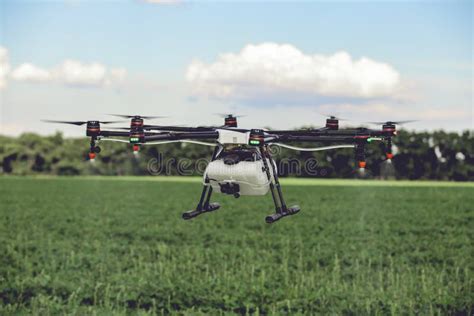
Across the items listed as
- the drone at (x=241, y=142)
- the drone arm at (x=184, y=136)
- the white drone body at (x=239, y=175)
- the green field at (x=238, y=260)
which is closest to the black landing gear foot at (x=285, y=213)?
the drone at (x=241, y=142)

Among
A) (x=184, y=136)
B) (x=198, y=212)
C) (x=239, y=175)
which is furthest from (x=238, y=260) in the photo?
(x=184, y=136)

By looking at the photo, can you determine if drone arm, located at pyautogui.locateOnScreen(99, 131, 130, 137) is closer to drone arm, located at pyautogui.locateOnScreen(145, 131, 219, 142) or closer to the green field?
drone arm, located at pyautogui.locateOnScreen(145, 131, 219, 142)

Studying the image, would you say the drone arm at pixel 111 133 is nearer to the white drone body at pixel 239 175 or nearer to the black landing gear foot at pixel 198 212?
the white drone body at pixel 239 175

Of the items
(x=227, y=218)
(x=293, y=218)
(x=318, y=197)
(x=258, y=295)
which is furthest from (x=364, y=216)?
(x=258, y=295)

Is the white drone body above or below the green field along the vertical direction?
above

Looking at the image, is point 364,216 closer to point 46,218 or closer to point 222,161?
point 46,218

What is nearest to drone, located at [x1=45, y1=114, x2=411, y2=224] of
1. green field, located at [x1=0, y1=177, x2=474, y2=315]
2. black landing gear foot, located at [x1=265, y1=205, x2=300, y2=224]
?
black landing gear foot, located at [x1=265, y1=205, x2=300, y2=224]

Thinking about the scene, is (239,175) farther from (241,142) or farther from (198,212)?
(198,212)
